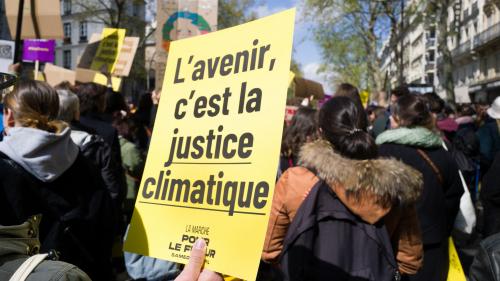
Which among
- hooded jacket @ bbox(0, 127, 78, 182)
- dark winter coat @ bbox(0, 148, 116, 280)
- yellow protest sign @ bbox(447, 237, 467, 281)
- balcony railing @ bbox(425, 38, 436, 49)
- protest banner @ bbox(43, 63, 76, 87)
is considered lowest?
yellow protest sign @ bbox(447, 237, 467, 281)

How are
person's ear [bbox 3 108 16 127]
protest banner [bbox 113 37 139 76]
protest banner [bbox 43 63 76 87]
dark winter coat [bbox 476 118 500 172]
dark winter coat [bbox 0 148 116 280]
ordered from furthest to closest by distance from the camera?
protest banner [bbox 113 37 139 76]
protest banner [bbox 43 63 76 87]
dark winter coat [bbox 476 118 500 172]
person's ear [bbox 3 108 16 127]
dark winter coat [bbox 0 148 116 280]

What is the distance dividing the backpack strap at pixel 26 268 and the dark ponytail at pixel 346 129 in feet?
5.35

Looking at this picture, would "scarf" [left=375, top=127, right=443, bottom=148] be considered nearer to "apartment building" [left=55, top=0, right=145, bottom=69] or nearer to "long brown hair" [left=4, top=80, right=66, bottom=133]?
"long brown hair" [left=4, top=80, right=66, bottom=133]

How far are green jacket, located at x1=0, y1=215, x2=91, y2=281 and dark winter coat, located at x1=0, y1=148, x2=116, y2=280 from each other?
988 mm

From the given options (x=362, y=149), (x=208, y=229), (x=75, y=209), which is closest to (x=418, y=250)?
(x=362, y=149)

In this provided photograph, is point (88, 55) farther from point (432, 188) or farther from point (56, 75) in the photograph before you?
point (432, 188)

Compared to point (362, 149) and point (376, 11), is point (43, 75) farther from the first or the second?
point (376, 11)

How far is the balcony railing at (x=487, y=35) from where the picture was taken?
131 ft

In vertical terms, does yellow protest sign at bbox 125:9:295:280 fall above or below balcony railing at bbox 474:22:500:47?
below

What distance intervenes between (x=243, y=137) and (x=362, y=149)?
1.03m

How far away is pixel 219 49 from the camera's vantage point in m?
1.85

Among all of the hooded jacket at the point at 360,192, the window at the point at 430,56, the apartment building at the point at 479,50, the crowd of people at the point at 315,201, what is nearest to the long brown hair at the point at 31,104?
the crowd of people at the point at 315,201

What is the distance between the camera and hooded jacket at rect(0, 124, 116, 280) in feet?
8.34

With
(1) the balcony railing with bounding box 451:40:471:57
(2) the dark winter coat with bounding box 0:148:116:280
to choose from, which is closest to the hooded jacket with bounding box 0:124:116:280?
(2) the dark winter coat with bounding box 0:148:116:280
